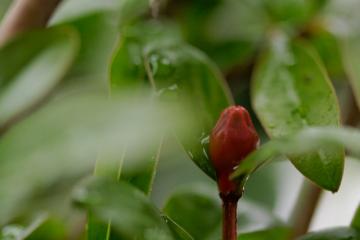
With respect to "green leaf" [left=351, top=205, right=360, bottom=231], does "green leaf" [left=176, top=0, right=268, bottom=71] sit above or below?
below

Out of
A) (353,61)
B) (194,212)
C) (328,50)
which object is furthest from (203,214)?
(328,50)

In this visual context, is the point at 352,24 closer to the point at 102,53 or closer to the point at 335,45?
the point at 335,45

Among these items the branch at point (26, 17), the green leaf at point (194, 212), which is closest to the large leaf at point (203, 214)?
the green leaf at point (194, 212)

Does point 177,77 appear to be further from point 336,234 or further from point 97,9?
point 97,9

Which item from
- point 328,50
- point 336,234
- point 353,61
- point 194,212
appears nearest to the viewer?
point 336,234

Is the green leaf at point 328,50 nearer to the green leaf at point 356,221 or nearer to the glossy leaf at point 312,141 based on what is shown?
the green leaf at point 356,221

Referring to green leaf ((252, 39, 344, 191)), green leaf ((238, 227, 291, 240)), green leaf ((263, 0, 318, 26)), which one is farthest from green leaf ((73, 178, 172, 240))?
green leaf ((263, 0, 318, 26))

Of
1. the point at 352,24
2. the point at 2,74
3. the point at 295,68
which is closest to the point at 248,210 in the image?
the point at 295,68

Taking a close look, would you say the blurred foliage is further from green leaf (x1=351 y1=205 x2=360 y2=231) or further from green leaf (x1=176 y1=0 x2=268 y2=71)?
green leaf (x1=176 y1=0 x2=268 y2=71)
